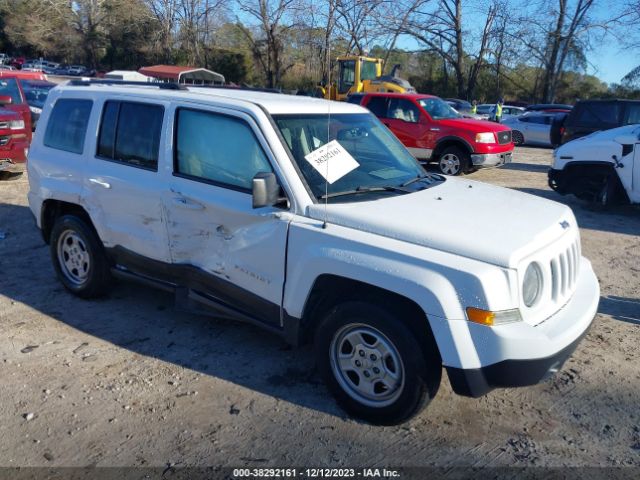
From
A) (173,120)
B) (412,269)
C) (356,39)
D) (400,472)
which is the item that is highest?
(356,39)

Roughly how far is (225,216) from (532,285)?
1.96 meters

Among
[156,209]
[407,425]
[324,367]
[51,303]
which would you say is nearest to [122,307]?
[51,303]

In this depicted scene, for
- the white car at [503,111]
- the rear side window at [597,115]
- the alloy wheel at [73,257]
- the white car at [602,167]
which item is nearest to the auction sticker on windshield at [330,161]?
the alloy wheel at [73,257]

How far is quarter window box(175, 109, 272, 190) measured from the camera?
3.84m

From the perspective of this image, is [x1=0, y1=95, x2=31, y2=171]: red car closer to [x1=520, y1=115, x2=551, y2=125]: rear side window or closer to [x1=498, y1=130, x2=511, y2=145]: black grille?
[x1=498, y1=130, x2=511, y2=145]: black grille

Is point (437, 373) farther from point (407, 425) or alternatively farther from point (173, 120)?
point (173, 120)

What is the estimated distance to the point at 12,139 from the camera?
32.8 feet

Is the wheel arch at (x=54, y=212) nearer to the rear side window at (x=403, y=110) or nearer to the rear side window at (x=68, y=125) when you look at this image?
the rear side window at (x=68, y=125)

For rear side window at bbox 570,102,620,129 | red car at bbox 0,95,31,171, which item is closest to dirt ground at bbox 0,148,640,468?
red car at bbox 0,95,31,171

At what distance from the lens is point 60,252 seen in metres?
5.33

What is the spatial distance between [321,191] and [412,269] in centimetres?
91

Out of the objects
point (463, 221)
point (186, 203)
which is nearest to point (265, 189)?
point (186, 203)

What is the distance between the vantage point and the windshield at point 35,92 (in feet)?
50.8

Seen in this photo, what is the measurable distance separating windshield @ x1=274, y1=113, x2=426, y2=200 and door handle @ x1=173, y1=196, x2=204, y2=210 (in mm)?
781
